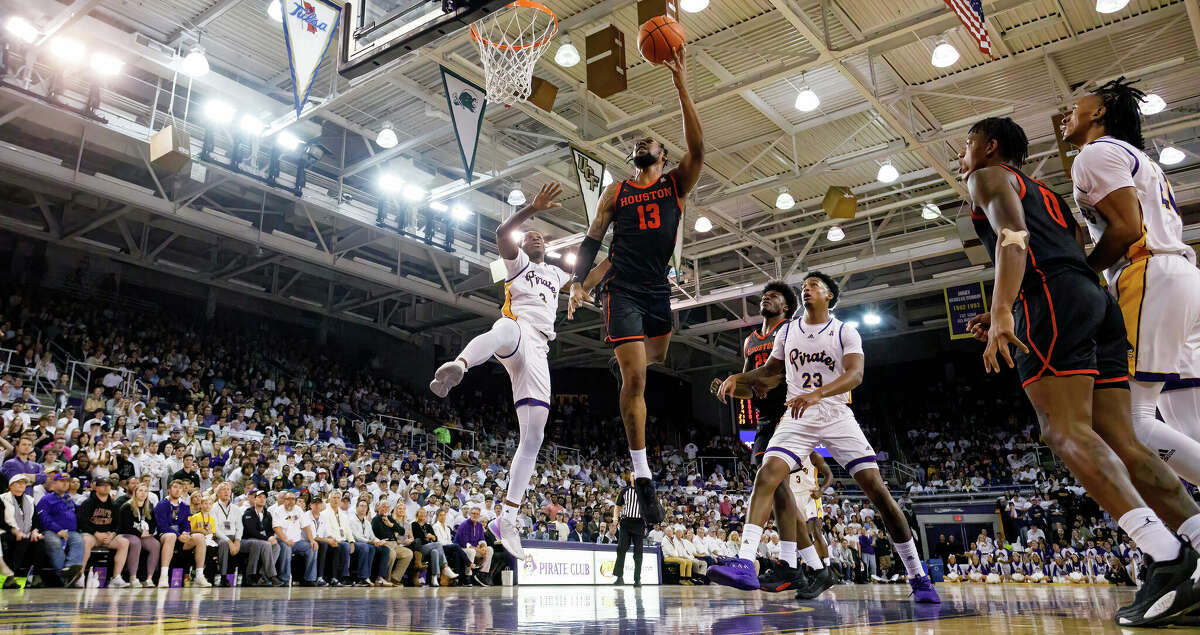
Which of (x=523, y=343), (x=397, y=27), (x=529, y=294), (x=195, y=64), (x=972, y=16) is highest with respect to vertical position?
(x=195, y=64)

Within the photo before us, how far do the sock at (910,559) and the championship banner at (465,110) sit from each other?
20.6ft

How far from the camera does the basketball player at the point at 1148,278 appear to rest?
2773mm

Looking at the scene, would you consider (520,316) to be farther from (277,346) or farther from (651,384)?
(651,384)

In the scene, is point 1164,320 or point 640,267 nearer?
point 1164,320

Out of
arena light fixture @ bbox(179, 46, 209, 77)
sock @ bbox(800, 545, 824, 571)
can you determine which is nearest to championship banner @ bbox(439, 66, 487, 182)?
arena light fixture @ bbox(179, 46, 209, 77)

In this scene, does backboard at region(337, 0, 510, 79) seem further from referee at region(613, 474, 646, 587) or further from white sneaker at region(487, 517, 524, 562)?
referee at region(613, 474, 646, 587)

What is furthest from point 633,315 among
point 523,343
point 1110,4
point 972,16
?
point 1110,4

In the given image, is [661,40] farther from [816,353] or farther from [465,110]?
[465,110]

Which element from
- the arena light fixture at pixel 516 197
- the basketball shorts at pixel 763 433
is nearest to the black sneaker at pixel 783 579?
the basketball shorts at pixel 763 433

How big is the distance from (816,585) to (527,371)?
6.65 ft

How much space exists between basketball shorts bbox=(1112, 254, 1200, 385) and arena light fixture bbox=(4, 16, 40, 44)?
39.1 feet

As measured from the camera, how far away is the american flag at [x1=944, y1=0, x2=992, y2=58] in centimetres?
751

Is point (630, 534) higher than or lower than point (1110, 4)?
lower

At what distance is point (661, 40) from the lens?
4336 millimetres
